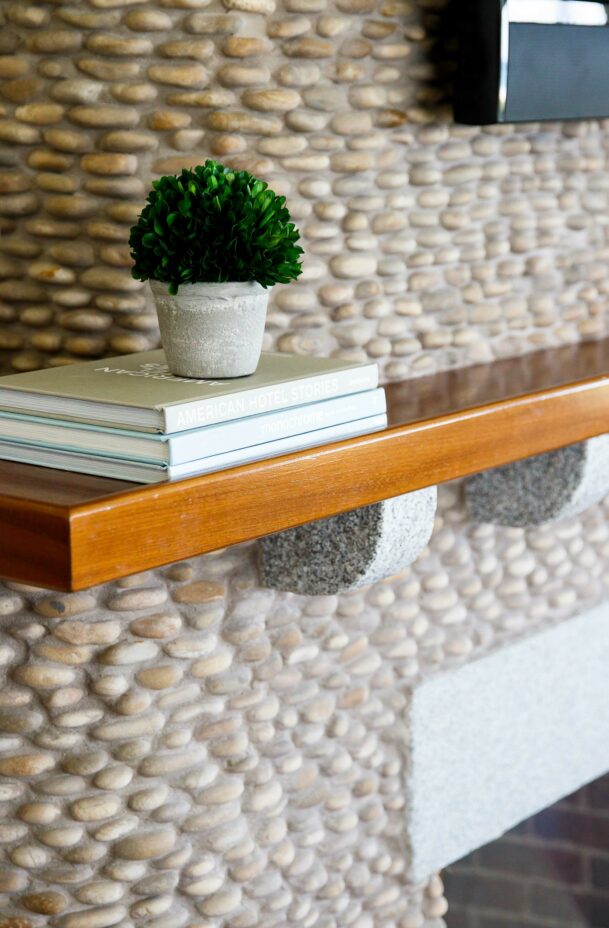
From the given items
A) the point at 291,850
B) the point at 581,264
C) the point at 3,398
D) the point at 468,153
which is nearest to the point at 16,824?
the point at 291,850

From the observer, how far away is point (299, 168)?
156cm

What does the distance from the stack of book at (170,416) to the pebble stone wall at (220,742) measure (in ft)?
1.06

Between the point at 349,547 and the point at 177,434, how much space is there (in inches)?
20.0

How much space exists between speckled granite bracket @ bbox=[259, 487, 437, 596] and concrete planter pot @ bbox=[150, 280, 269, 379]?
368mm

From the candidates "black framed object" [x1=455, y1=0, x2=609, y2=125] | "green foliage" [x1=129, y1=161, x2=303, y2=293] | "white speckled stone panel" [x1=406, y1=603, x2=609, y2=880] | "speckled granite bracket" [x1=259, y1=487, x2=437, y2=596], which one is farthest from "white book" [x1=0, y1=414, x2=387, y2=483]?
"white speckled stone panel" [x1=406, y1=603, x2=609, y2=880]

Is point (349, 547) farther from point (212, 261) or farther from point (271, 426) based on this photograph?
point (212, 261)

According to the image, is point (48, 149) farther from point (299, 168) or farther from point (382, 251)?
point (382, 251)

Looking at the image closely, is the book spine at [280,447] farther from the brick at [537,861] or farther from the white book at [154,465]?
the brick at [537,861]

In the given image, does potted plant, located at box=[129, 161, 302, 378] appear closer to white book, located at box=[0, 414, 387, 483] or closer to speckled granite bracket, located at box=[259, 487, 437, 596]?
white book, located at box=[0, 414, 387, 483]

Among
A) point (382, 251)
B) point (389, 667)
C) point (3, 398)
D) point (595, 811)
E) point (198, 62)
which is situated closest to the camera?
point (3, 398)

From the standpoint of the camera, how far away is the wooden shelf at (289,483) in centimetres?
105

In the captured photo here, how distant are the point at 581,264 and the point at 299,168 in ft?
2.32

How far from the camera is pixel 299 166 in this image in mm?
1559

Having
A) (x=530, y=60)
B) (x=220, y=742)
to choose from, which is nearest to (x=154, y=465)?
(x=220, y=742)
